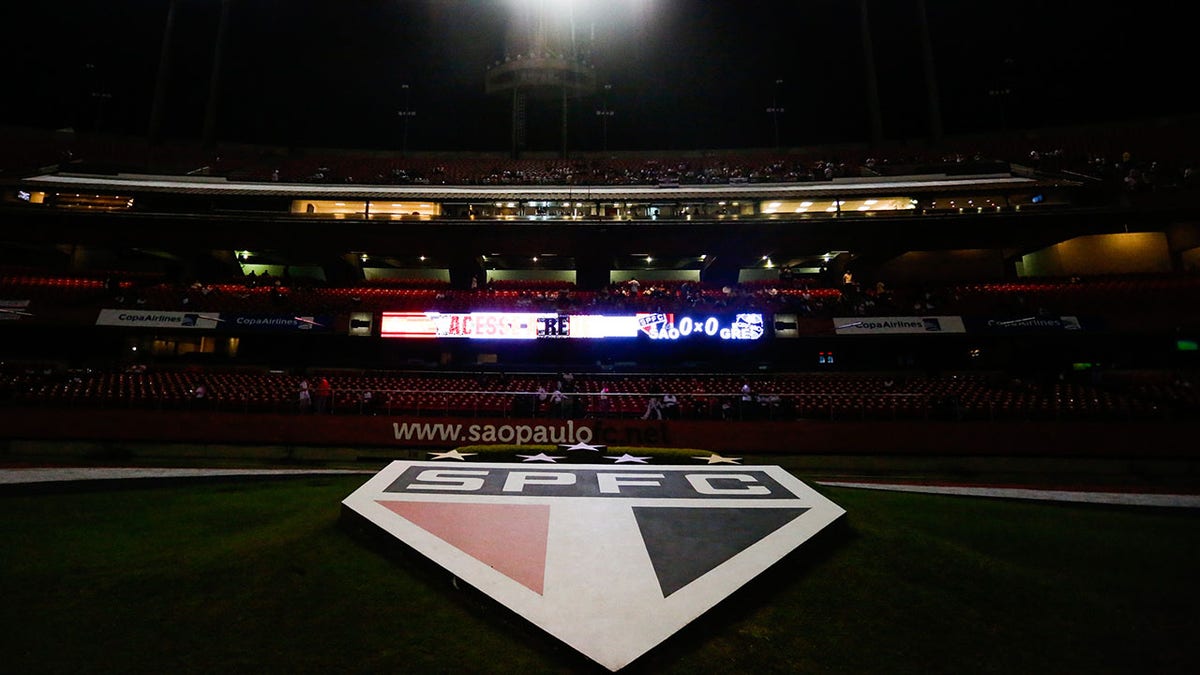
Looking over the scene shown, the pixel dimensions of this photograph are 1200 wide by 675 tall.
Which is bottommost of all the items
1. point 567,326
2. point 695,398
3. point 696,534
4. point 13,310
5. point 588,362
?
point 696,534

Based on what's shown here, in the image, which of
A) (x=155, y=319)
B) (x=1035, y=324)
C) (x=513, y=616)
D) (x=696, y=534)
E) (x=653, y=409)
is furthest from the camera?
(x=155, y=319)

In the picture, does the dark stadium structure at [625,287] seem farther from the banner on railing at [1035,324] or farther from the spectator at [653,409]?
the spectator at [653,409]

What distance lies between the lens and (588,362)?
81.1 feet

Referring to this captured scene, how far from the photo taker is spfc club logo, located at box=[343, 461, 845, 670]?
123 inches

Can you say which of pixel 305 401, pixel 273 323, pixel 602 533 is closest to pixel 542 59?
pixel 273 323

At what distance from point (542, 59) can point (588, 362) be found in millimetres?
21174

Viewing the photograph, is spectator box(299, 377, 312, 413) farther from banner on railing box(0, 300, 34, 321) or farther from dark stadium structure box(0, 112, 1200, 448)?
banner on railing box(0, 300, 34, 321)

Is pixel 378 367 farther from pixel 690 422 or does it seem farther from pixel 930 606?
pixel 930 606

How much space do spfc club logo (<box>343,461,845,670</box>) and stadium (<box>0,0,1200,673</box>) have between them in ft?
0.13

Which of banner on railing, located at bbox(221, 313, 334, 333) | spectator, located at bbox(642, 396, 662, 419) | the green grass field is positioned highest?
banner on railing, located at bbox(221, 313, 334, 333)

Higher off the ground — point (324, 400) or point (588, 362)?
point (588, 362)

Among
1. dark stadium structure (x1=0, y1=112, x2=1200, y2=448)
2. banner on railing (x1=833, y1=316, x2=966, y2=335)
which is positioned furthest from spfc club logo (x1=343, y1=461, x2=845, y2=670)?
banner on railing (x1=833, y1=316, x2=966, y2=335)

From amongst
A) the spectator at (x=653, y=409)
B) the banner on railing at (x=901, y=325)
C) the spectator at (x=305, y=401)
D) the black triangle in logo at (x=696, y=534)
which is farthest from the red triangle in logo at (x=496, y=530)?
the banner on railing at (x=901, y=325)

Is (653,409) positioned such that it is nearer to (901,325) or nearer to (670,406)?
(670,406)
